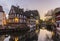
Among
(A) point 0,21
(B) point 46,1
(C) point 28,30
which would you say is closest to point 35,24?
(C) point 28,30

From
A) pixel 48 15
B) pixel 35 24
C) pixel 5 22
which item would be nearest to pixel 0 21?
pixel 5 22

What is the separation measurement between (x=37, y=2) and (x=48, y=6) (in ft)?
1.08

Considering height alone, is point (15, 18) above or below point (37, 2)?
below

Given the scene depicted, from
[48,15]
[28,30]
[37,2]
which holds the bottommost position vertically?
[28,30]

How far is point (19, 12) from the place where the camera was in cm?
616

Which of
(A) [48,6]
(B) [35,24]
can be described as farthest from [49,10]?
(B) [35,24]

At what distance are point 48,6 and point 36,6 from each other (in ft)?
1.10

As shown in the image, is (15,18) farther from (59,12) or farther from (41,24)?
(59,12)

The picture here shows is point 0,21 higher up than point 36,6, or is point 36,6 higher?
point 36,6

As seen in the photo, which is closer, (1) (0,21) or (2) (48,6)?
(2) (48,6)

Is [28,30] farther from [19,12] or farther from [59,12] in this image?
[59,12]

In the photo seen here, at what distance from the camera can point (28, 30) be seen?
6.45 meters

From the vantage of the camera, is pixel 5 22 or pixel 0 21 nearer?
pixel 5 22

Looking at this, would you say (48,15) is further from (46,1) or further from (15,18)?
(15,18)
